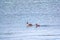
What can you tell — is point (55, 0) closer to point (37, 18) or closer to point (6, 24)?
point (37, 18)

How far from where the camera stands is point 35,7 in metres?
0.79

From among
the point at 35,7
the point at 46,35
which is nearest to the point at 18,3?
the point at 35,7

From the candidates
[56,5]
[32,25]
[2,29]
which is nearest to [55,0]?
[56,5]

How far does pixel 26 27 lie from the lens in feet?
2.58

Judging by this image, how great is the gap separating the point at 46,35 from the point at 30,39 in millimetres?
71

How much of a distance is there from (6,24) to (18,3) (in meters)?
0.10

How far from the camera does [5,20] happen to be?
777 millimetres

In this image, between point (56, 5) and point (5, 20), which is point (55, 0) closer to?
point (56, 5)

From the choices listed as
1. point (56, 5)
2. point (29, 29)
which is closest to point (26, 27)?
point (29, 29)

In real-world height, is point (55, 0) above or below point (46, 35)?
above

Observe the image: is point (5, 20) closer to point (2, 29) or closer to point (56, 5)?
point (2, 29)

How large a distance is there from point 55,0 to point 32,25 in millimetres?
146

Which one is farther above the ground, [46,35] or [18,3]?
[18,3]

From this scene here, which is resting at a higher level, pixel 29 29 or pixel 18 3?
pixel 18 3
